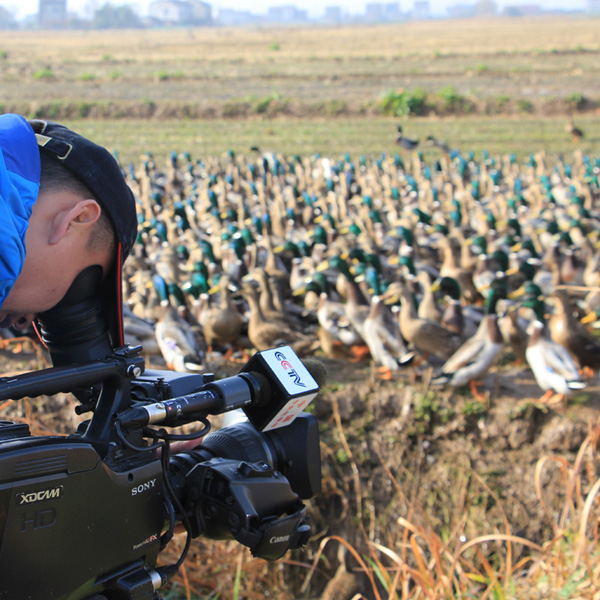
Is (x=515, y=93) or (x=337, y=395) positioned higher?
(x=515, y=93)

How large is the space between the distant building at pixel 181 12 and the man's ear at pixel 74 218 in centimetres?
14964

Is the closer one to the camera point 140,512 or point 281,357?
point 140,512

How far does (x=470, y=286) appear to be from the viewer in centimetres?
940

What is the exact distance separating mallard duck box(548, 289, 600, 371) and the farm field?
41 cm

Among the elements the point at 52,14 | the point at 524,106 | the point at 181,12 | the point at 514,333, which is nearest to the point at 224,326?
the point at 514,333

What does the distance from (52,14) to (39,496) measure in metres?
140

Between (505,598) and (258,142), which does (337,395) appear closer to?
(505,598)

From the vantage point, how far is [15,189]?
Answer: 4.73 feet

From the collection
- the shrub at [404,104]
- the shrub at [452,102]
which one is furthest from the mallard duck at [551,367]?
the shrub at [452,102]

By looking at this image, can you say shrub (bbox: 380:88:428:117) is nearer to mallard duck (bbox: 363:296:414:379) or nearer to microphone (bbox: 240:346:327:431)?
A: mallard duck (bbox: 363:296:414:379)

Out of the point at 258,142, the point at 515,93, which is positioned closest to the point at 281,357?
the point at 258,142

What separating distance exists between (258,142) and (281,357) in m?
22.5

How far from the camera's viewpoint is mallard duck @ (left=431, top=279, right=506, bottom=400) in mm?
6676

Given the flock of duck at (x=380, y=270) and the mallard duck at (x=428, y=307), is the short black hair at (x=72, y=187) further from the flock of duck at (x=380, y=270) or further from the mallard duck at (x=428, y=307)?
the mallard duck at (x=428, y=307)
